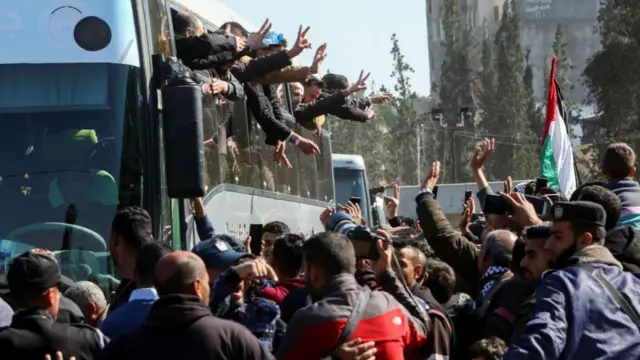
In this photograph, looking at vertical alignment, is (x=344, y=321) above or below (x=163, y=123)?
below

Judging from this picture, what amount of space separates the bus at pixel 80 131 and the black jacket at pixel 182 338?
8.58 ft

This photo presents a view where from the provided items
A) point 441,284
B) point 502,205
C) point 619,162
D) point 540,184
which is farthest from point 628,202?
point 540,184

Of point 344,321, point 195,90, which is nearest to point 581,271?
point 344,321

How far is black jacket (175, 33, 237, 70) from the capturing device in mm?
10000

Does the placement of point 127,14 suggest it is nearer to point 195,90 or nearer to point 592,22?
point 195,90

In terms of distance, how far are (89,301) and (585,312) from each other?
2.69 meters

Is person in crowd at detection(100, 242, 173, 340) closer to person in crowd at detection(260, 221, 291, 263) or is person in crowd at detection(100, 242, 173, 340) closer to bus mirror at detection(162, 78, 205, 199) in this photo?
bus mirror at detection(162, 78, 205, 199)

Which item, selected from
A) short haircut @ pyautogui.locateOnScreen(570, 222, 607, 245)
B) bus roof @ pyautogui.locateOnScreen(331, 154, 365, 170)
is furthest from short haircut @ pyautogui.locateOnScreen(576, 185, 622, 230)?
bus roof @ pyautogui.locateOnScreen(331, 154, 365, 170)

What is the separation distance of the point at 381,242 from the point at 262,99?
16.3 feet

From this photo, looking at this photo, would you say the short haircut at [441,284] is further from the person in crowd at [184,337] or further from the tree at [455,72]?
the tree at [455,72]

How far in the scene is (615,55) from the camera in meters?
50.1

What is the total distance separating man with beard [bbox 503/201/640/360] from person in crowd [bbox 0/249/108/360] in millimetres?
1836

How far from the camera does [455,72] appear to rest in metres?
100

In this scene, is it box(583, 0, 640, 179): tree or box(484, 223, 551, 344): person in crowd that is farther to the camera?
box(583, 0, 640, 179): tree
